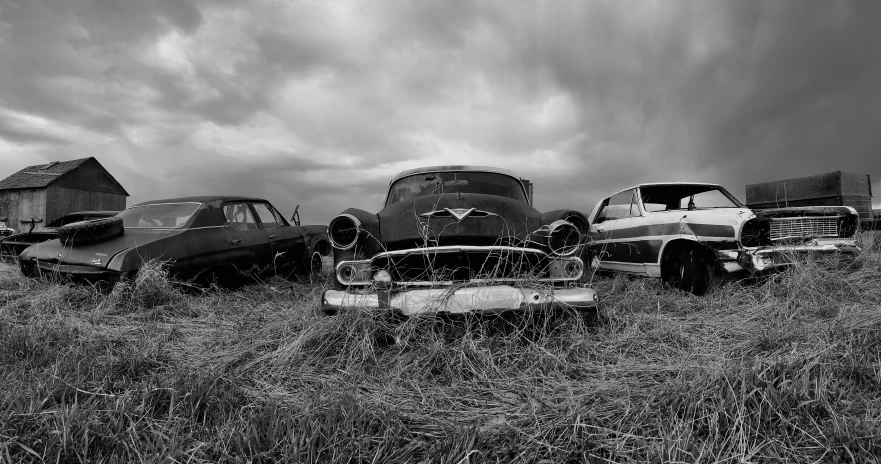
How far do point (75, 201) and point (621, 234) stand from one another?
33.7m

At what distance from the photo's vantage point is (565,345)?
2814mm

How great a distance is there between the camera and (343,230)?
10.8ft

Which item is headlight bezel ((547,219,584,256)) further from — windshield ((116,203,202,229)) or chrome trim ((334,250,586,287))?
windshield ((116,203,202,229))

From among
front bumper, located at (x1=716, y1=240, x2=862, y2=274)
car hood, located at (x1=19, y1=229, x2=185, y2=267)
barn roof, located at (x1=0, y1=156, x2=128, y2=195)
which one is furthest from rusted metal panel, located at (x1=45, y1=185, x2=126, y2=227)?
front bumper, located at (x1=716, y1=240, x2=862, y2=274)

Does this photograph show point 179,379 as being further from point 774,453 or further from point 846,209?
point 846,209

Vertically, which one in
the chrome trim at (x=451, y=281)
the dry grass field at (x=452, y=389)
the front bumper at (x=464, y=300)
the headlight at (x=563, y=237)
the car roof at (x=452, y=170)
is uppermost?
the car roof at (x=452, y=170)

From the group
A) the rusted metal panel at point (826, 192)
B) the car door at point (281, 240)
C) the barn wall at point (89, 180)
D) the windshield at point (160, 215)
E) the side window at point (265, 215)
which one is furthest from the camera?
the barn wall at point (89, 180)

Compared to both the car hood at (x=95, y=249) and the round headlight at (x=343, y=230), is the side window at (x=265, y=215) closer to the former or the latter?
the car hood at (x=95, y=249)

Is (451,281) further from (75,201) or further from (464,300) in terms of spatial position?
(75,201)

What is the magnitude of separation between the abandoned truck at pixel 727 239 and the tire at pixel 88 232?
17.1 ft

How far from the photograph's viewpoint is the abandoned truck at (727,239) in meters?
4.39

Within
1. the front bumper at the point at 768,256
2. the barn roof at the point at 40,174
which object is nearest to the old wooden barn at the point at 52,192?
the barn roof at the point at 40,174

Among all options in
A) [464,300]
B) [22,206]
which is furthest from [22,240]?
[22,206]

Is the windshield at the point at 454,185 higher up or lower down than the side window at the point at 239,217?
higher up
